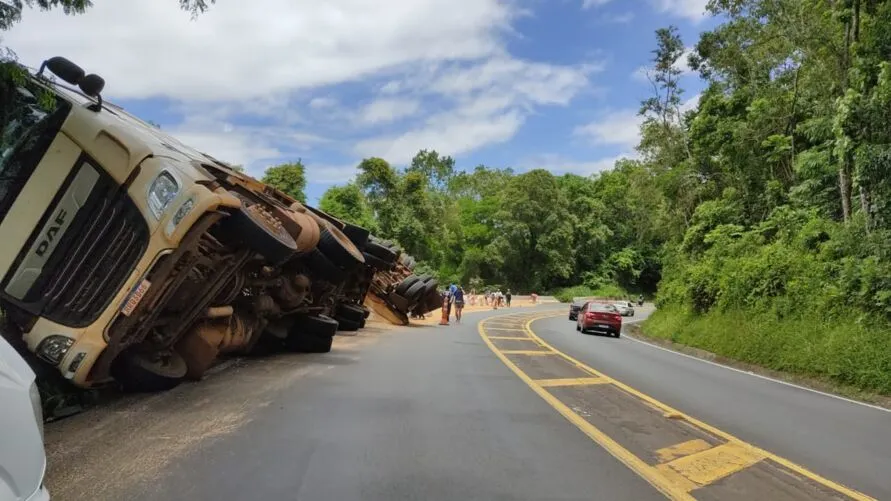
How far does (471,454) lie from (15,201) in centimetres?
482

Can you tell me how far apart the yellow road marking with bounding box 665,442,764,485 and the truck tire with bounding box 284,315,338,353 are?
7549 mm

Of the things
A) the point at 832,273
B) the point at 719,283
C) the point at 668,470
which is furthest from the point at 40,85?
the point at 719,283

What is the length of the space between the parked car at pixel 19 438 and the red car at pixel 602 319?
82.4 feet

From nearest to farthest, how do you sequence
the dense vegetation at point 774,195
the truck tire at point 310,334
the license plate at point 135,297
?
the license plate at point 135,297
the truck tire at point 310,334
the dense vegetation at point 774,195

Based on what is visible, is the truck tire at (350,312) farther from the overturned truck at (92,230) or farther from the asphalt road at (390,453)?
the overturned truck at (92,230)

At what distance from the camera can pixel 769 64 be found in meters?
27.2

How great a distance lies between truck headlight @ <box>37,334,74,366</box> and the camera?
243 inches

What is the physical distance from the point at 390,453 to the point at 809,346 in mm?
12589

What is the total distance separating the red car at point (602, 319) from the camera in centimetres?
2672

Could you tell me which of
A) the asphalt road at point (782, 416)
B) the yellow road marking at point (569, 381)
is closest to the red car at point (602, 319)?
the asphalt road at point (782, 416)

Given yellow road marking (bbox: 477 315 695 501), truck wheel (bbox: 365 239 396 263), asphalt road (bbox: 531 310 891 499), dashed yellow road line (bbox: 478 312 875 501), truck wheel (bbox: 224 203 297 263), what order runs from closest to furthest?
yellow road marking (bbox: 477 315 695 501), dashed yellow road line (bbox: 478 312 875 501), asphalt road (bbox: 531 310 891 499), truck wheel (bbox: 224 203 297 263), truck wheel (bbox: 365 239 396 263)

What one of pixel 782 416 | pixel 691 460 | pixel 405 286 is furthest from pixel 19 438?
pixel 405 286

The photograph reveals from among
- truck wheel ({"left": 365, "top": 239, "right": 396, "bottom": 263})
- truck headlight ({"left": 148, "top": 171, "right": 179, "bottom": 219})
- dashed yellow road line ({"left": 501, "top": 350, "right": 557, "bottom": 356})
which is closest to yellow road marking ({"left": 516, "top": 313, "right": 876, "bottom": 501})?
dashed yellow road line ({"left": 501, "top": 350, "right": 557, "bottom": 356})

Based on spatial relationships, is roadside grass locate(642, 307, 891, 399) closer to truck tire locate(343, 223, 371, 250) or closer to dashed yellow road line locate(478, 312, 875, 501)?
dashed yellow road line locate(478, 312, 875, 501)
